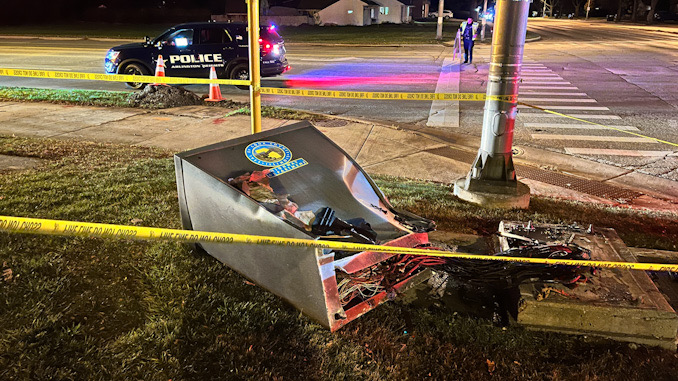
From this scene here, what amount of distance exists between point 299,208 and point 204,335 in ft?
3.68

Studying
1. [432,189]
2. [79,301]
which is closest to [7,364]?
[79,301]

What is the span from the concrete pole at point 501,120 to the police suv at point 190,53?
9.83 meters

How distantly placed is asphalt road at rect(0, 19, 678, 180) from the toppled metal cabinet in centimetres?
569

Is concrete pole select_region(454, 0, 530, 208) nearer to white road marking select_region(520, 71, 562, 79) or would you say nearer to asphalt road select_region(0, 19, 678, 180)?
asphalt road select_region(0, 19, 678, 180)

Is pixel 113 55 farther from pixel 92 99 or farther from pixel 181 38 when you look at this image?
pixel 92 99

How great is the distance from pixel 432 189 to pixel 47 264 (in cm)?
425

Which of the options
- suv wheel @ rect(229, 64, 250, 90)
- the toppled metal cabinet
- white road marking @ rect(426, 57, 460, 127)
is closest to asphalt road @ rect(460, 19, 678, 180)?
white road marking @ rect(426, 57, 460, 127)

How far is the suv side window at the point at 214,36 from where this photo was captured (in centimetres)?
1421

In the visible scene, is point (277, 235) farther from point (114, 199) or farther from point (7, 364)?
point (114, 199)

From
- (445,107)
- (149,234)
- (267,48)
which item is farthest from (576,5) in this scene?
(149,234)

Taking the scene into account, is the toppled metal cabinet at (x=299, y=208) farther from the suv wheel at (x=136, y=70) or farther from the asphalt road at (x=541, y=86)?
the suv wheel at (x=136, y=70)

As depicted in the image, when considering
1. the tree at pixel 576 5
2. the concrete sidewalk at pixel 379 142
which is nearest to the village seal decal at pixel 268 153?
the concrete sidewalk at pixel 379 142

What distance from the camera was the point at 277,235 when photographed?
3320mm

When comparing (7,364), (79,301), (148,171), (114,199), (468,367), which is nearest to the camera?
(7,364)
